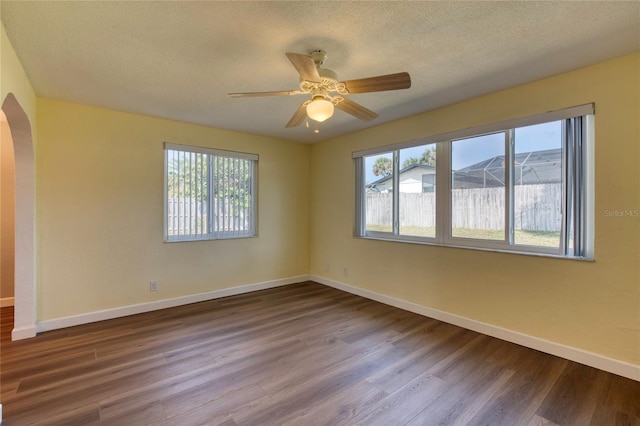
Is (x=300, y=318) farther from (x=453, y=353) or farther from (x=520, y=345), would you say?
(x=520, y=345)

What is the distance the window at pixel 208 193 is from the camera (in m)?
3.88

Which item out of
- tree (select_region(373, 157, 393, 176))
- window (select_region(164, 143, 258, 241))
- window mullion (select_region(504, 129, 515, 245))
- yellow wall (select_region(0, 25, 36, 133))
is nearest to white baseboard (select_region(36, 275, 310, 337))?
window (select_region(164, 143, 258, 241))

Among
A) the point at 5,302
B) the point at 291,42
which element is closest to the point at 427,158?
the point at 291,42

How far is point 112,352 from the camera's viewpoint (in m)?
2.58

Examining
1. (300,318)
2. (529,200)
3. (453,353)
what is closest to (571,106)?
(529,200)

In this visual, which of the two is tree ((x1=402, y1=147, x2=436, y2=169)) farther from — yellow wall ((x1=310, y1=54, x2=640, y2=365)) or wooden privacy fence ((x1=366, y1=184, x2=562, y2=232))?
wooden privacy fence ((x1=366, y1=184, x2=562, y2=232))

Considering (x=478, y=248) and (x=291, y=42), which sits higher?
(x=291, y=42)

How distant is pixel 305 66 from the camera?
70.4 inches

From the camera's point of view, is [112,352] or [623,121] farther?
[112,352]

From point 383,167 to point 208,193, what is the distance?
8.27 ft

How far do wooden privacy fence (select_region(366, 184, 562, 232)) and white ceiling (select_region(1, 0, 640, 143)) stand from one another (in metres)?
1.03

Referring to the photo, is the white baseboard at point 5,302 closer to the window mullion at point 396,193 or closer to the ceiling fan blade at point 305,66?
the ceiling fan blade at point 305,66

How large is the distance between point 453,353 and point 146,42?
3.45 m

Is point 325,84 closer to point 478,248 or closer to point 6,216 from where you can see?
point 478,248
